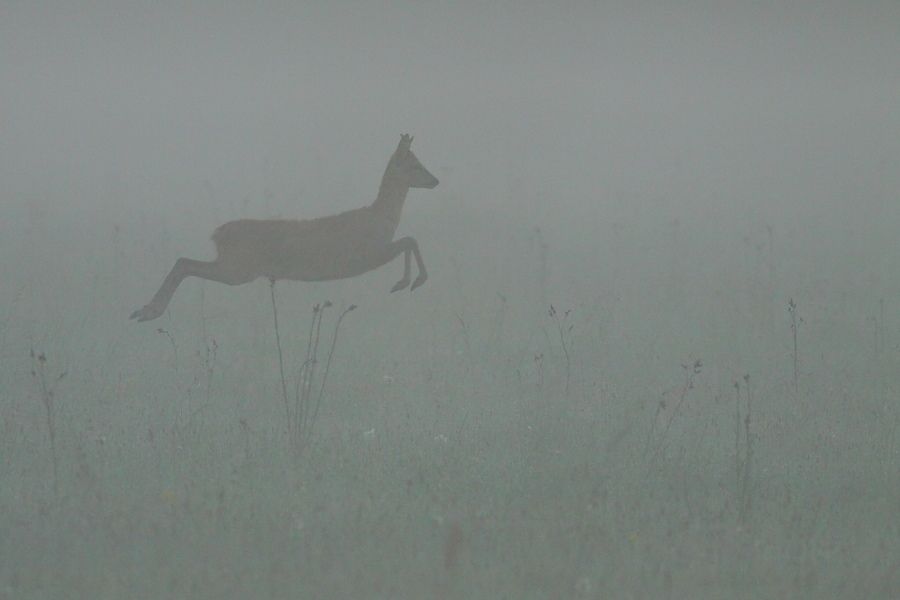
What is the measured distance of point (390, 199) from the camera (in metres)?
10.6

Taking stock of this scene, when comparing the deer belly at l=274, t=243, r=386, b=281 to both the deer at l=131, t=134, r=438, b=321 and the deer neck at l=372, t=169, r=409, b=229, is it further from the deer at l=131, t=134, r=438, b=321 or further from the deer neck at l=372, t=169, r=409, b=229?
the deer neck at l=372, t=169, r=409, b=229

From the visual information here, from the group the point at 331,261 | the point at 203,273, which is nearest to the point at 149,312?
the point at 203,273

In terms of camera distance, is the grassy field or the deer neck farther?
the deer neck

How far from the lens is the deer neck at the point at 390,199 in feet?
34.7

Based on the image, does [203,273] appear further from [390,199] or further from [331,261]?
[390,199]

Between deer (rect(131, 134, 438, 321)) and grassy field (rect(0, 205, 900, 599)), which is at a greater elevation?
deer (rect(131, 134, 438, 321))

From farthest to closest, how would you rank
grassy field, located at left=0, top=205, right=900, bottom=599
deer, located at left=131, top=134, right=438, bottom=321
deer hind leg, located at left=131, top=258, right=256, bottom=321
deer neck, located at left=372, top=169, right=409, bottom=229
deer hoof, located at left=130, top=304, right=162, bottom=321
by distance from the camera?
deer neck, located at left=372, top=169, right=409, bottom=229 → deer, located at left=131, top=134, right=438, bottom=321 → deer hind leg, located at left=131, top=258, right=256, bottom=321 → deer hoof, located at left=130, top=304, right=162, bottom=321 → grassy field, located at left=0, top=205, right=900, bottom=599

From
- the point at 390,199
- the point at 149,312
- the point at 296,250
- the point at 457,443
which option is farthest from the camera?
the point at 390,199

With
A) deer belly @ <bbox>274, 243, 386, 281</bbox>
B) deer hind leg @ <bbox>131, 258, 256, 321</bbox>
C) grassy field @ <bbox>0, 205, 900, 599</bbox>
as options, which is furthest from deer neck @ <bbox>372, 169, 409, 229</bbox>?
grassy field @ <bbox>0, 205, 900, 599</bbox>

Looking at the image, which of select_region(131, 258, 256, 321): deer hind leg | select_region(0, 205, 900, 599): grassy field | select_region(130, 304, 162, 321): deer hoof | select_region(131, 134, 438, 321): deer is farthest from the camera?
select_region(131, 134, 438, 321): deer

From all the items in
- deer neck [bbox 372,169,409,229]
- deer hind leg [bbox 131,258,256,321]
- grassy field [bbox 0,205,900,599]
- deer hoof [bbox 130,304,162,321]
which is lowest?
grassy field [bbox 0,205,900,599]

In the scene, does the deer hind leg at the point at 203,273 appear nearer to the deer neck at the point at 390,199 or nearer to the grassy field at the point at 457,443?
the grassy field at the point at 457,443

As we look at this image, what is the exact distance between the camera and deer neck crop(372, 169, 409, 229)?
1058 cm

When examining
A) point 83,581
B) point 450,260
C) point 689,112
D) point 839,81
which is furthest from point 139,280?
point 839,81
